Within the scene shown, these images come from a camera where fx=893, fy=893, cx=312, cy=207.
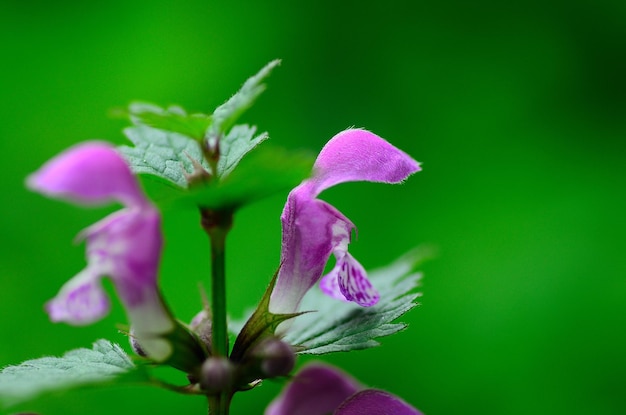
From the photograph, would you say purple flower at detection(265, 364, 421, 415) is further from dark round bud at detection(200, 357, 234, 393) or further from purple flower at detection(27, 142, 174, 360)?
purple flower at detection(27, 142, 174, 360)

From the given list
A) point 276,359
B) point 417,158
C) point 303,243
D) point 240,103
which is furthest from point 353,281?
point 417,158

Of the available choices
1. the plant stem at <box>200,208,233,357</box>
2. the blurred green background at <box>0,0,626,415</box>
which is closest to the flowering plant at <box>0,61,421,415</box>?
the plant stem at <box>200,208,233,357</box>

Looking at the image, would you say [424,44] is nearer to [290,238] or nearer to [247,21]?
[247,21]

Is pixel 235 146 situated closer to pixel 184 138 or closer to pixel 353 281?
pixel 184 138

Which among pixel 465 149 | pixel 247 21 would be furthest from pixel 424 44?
pixel 247 21

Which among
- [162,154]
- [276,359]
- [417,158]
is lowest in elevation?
[417,158]

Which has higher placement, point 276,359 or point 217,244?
point 217,244
